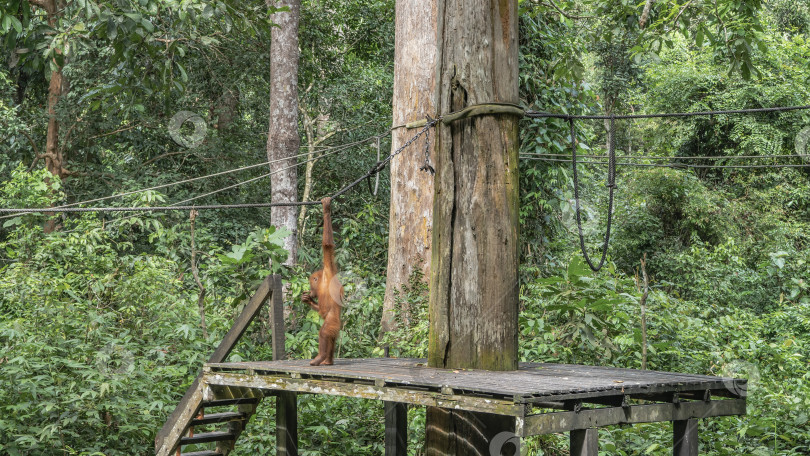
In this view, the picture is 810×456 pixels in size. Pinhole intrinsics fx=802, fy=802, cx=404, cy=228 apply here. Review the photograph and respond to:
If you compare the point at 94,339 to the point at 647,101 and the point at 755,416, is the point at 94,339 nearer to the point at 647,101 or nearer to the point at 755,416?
the point at 755,416

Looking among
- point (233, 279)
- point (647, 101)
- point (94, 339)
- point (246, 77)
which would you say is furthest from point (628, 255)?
point (94, 339)

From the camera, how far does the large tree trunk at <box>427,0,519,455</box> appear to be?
4078mm

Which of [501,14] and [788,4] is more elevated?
[788,4]

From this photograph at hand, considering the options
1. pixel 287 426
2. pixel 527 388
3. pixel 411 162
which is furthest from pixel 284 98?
pixel 527 388

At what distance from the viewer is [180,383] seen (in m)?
7.20

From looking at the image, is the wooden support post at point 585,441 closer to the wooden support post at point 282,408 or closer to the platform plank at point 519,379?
the platform plank at point 519,379

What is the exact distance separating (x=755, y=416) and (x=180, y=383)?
481 cm

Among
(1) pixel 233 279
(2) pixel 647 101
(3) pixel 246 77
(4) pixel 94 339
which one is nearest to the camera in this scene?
(4) pixel 94 339

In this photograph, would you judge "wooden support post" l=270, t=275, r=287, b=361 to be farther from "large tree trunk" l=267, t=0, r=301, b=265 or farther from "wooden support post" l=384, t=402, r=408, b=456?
"large tree trunk" l=267, t=0, r=301, b=265

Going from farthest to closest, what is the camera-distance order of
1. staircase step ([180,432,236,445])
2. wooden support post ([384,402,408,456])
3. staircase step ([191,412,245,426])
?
staircase step ([180,432,236,445]) → staircase step ([191,412,245,426]) → wooden support post ([384,402,408,456])

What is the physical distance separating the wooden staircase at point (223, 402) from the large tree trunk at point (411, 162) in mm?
2037

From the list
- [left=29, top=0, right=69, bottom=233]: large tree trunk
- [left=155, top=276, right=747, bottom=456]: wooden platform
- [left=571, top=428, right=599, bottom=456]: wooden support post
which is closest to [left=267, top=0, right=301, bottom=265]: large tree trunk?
[left=29, top=0, right=69, bottom=233]: large tree trunk

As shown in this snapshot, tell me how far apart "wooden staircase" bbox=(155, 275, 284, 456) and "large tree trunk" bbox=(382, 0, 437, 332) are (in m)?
2.04

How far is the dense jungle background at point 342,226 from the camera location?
644cm
